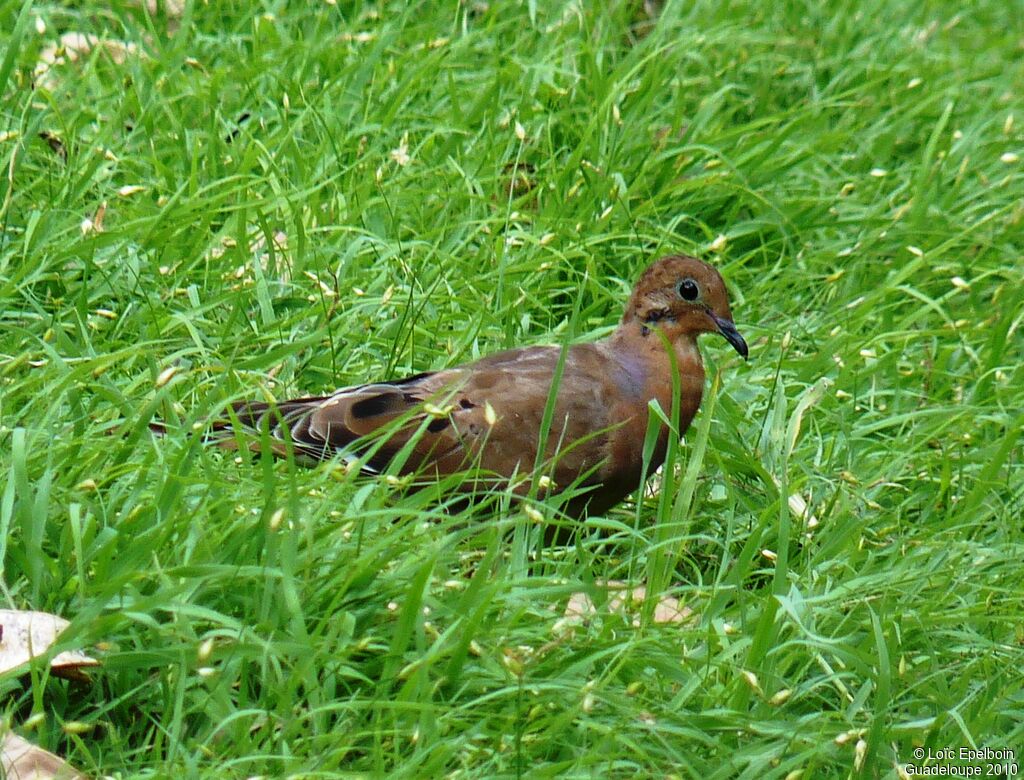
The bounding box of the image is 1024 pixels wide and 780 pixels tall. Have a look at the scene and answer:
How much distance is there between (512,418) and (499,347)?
0.64 meters

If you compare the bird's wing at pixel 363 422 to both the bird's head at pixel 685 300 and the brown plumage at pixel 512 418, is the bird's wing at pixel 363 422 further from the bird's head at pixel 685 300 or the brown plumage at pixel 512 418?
the bird's head at pixel 685 300

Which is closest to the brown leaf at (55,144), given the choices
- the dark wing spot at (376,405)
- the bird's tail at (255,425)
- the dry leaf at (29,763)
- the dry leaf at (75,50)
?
the dry leaf at (75,50)

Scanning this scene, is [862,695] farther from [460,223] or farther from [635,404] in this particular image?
[460,223]

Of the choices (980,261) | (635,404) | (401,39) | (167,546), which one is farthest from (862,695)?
(401,39)

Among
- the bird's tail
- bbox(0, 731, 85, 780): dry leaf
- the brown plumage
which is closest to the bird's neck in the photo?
the brown plumage

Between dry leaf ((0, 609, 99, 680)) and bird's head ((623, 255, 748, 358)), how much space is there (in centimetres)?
199

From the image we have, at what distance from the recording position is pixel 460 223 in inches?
208

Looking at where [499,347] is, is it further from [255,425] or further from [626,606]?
[626,606]

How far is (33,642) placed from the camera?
3.20 m

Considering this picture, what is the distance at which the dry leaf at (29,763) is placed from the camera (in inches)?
120

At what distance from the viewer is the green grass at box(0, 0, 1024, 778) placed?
3336 mm

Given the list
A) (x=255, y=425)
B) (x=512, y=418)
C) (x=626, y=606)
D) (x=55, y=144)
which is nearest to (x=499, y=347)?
(x=512, y=418)

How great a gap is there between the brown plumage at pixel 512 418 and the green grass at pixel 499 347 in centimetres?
14

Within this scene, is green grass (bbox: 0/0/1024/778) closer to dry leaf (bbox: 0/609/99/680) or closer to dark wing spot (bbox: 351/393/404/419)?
dry leaf (bbox: 0/609/99/680)
